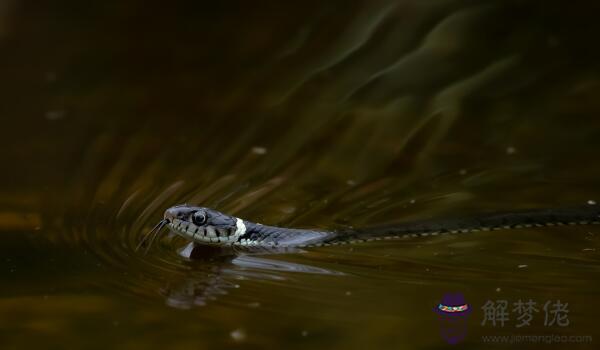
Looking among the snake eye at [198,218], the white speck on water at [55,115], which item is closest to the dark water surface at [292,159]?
the white speck on water at [55,115]

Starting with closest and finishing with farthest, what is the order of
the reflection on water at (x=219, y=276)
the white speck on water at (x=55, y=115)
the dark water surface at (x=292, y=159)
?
the dark water surface at (x=292, y=159), the reflection on water at (x=219, y=276), the white speck on water at (x=55, y=115)

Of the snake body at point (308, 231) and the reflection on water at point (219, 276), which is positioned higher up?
the snake body at point (308, 231)

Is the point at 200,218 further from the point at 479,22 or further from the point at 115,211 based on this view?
the point at 479,22

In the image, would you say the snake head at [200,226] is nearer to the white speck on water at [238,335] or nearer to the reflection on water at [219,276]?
the reflection on water at [219,276]

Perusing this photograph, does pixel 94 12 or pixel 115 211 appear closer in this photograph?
pixel 115 211

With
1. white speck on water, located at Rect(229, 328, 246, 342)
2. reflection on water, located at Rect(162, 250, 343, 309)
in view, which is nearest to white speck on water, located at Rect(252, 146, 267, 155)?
reflection on water, located at Rect(162, 250, 343, 309)

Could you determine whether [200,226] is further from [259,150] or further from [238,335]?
[259,150]

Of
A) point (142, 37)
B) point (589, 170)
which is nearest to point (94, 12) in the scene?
point (142, 37)

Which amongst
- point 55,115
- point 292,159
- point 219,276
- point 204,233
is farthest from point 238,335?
point 55,115
